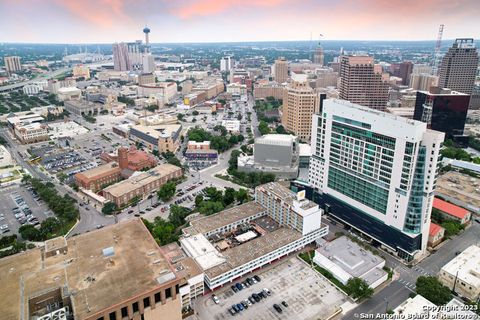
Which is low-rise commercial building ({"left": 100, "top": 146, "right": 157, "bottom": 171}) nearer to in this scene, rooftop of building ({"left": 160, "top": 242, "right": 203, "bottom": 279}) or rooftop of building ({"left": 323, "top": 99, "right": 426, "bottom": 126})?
rooftop of building ({"left": 160, "top": 242, "right": 203, "bottom": 279})

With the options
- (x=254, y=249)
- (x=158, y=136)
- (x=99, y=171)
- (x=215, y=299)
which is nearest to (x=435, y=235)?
(x=254, y=249)

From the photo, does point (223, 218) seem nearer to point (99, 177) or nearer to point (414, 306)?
point (414, 306)

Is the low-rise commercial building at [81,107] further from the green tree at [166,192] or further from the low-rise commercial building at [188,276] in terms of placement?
the low-rise commercial building at [188,276]

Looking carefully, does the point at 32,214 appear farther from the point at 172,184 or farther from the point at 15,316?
the point at 15,316

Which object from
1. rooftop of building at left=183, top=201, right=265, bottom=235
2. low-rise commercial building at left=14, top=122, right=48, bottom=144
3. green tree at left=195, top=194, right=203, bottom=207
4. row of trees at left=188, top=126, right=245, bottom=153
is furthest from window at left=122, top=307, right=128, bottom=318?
low-rise commercial building at left=14, top=122, right=48, bottom=144

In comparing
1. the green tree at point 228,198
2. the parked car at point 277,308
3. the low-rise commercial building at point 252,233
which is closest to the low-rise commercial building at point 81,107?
the green tree at point 228,198

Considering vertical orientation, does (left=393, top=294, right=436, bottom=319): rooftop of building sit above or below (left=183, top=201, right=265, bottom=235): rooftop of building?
below

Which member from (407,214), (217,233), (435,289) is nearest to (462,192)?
(407,214)
